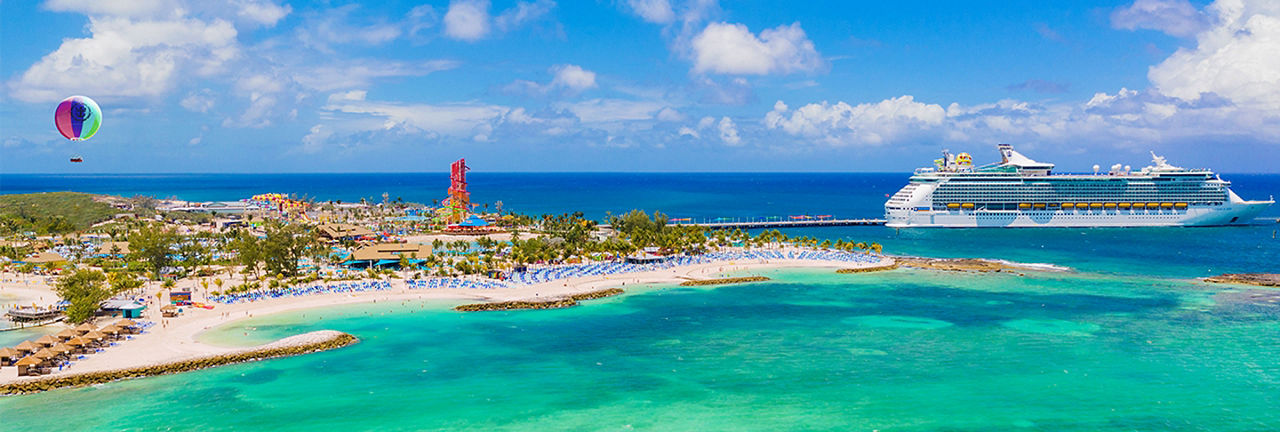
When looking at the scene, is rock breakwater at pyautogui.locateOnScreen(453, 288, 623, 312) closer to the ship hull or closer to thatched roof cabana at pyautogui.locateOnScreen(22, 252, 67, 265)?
thatched roof cabana at pyautogui.locateOnScreen(22, 252, 67, 265)

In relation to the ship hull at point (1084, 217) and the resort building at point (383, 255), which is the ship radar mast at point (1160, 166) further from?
the resort building at point (383, 255)

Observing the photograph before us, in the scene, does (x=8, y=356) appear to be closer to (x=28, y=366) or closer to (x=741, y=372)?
(x=28, y=366)

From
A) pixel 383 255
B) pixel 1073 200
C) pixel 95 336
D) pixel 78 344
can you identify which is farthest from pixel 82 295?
pixel 1073 200

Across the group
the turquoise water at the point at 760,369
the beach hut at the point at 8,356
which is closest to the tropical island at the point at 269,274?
the beach hut at the point at 8,356

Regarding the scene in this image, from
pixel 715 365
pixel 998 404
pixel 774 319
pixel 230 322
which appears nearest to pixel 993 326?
pixel 774 319

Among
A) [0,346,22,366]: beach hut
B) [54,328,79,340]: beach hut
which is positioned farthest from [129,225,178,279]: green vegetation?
[0,346,22,366]: beach hut

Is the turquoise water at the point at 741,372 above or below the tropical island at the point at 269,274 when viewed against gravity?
below
